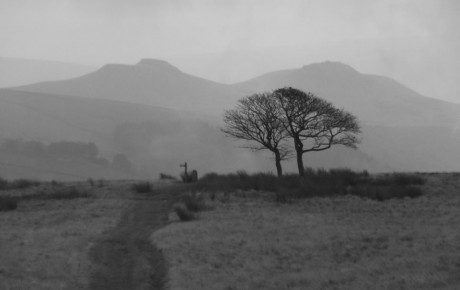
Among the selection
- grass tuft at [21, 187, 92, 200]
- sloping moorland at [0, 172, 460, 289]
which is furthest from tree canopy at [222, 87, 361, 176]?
grass tuft at [21, 187, 92, 200]

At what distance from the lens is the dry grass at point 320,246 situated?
16266 mm

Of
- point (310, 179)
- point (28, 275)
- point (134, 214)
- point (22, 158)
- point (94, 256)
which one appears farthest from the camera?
point (22, 158)

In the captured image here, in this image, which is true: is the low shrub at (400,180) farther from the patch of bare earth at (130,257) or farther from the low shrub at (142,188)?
the patch of bare earth at (130,257)

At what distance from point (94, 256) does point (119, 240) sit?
3097mm

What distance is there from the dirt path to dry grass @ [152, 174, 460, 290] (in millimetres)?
614

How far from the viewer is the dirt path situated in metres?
17.5

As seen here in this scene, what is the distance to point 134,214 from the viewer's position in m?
31.0

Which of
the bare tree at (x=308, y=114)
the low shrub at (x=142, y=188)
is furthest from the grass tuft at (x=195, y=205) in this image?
the bare tree at (x=308, y=114)

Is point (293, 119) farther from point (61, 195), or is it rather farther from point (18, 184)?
point (18, 184)

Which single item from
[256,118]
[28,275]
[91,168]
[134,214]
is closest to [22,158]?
[91,168]

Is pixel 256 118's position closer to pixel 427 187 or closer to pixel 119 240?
pixel 427 187

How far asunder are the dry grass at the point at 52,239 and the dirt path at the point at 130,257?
1.60 feet

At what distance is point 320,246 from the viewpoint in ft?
69.4

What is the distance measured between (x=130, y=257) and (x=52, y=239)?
4.67 metres
